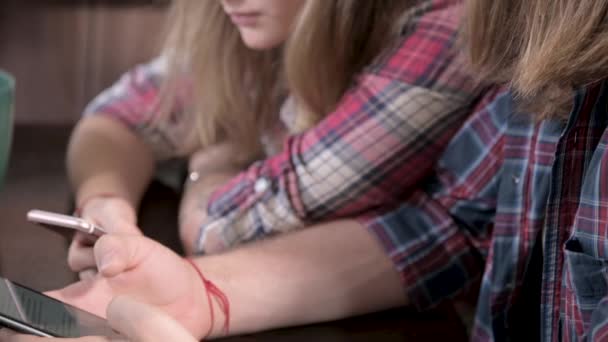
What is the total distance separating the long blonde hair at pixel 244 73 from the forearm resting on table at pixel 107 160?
0.26 feet

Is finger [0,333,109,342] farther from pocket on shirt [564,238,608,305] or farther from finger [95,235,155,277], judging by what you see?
pocket on shirt [564,238,608,305]

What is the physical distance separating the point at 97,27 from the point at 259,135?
15.2 inches

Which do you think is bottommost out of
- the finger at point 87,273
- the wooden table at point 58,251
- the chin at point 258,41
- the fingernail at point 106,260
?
the wooden table at point 58,251

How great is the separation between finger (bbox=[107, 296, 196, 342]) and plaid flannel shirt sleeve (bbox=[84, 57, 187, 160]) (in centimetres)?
54

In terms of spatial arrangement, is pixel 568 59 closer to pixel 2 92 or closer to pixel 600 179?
pixel 600 179

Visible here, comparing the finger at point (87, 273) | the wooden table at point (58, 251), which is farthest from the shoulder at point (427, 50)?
the finger at point (87, 273)

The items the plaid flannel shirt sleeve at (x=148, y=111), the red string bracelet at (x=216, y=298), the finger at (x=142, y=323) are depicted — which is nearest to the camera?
the finger at (x=142, y=323)

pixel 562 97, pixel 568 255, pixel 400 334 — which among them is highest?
pixel 562 97

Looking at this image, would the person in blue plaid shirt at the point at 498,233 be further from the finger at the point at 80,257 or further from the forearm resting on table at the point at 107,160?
the forearm resting on table at the point at 107,160

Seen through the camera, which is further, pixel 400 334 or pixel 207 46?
pixel 207 46

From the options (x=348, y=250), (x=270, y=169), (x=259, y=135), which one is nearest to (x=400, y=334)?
(x=348, y=250)

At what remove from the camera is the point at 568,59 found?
67 cm

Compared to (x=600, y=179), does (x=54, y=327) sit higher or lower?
lower

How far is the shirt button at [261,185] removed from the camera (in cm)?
94
